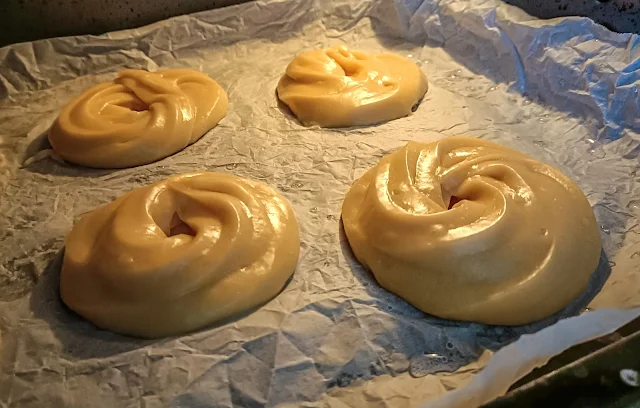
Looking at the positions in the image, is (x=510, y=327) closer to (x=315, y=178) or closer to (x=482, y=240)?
(x=482, y=240)

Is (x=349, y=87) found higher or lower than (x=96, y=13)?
lower

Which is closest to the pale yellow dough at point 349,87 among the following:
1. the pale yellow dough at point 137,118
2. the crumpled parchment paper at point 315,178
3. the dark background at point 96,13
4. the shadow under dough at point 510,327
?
the crumpled parchment paper at point 315,178

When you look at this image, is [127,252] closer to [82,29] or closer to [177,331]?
[177,331]

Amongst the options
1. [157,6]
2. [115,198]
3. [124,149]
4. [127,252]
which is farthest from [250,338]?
[157,6]

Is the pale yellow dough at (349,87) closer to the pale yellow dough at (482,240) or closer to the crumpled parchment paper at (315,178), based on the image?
the crumpled parchment paper at (315,178)

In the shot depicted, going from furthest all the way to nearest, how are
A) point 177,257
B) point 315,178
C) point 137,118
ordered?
point 137,118 → point 315,178 → point 177,257

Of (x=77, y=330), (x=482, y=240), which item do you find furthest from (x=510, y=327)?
(x=77, y=330)

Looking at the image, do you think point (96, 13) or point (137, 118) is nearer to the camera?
point (137, 118)
